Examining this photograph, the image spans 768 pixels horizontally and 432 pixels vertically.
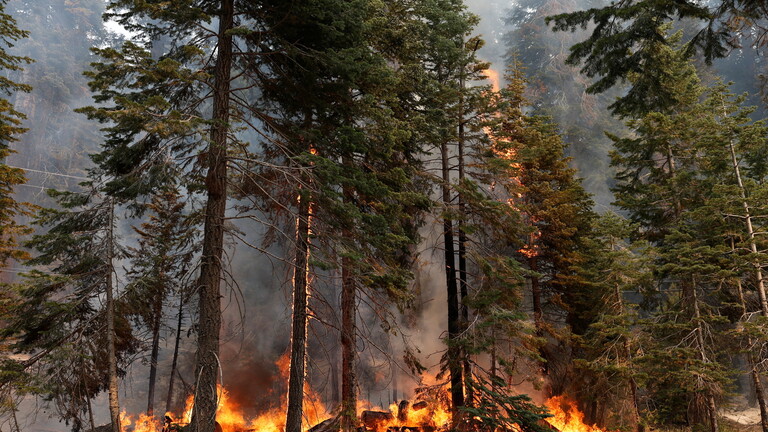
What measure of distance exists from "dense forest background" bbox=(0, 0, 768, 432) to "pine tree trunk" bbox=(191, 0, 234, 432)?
4cm

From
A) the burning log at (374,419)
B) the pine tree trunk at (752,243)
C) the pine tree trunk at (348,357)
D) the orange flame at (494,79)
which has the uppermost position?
the orange flame at (494,79)

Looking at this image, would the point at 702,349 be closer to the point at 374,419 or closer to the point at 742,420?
the point at 374,419

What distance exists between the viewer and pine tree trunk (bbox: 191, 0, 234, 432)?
A: 6.92 metres

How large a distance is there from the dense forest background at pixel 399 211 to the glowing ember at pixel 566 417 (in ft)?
1.29

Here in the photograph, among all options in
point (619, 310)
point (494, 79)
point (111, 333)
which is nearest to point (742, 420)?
point (619, 310)

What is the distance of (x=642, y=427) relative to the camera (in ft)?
38.9

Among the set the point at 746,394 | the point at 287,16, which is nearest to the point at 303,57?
the point at 287,16

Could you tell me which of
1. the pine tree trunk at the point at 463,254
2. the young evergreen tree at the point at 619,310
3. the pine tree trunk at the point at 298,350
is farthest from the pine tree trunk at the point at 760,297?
the pine tree trunk at the point at 298,350

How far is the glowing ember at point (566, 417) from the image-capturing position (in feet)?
48.9

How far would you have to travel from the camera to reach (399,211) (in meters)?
9.57

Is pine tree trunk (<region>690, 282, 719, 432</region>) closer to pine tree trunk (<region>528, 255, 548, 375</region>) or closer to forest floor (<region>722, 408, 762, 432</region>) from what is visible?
forest floor (<region>722, 408, 762, 432</region>)

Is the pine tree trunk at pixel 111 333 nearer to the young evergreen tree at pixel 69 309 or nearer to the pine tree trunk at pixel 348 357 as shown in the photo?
the young evergreen tree at pixel 69 309

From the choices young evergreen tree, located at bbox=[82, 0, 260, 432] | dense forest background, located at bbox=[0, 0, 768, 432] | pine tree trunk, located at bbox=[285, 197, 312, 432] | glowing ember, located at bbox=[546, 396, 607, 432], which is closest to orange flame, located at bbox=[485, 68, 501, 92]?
dense forest background, located at bbox=[0, 0, 768, 432]

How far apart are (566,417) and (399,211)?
1108 centimetres
